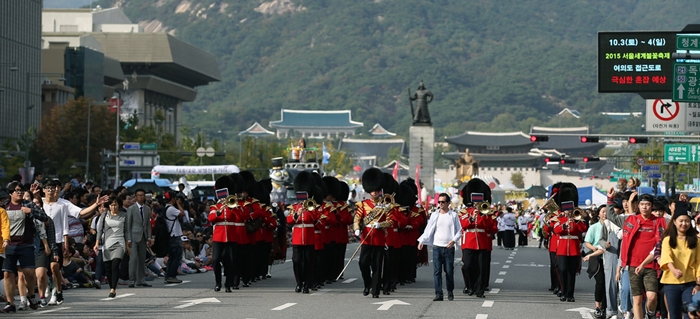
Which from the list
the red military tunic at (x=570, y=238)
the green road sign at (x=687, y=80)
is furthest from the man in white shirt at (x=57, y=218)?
the green road sign at (x=687, y=80)

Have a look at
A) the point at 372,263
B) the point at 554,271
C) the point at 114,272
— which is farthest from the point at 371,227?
the point at 114,272

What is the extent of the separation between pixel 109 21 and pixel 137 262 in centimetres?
12735

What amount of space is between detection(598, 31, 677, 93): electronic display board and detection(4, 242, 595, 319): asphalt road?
186 inches

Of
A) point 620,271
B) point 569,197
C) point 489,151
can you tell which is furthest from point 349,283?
point 489,151

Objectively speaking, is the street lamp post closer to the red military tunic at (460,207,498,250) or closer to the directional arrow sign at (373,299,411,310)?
the red military tunic at (460,207,498,250)

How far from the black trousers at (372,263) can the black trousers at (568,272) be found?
2812 millimetres

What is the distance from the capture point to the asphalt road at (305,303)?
62.2 ft

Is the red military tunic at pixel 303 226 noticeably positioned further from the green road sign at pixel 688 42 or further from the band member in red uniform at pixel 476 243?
the green road sign at pixel 688 42

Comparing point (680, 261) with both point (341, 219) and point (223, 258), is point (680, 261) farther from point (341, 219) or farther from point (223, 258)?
point (341, 219)

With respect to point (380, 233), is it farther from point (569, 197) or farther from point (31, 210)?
point (31, 210)

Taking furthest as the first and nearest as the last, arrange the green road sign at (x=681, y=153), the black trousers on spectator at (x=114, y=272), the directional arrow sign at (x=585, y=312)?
the green road sign at (x=681, y=153) < the black trousers on spectator at (x=114, y=272) < the directional arrow sign at (x=585, y=312)

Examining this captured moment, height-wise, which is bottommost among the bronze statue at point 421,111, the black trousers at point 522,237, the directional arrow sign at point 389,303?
the black trousers at point 522,237

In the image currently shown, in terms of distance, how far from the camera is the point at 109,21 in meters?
149

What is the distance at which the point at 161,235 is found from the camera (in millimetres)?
25891
